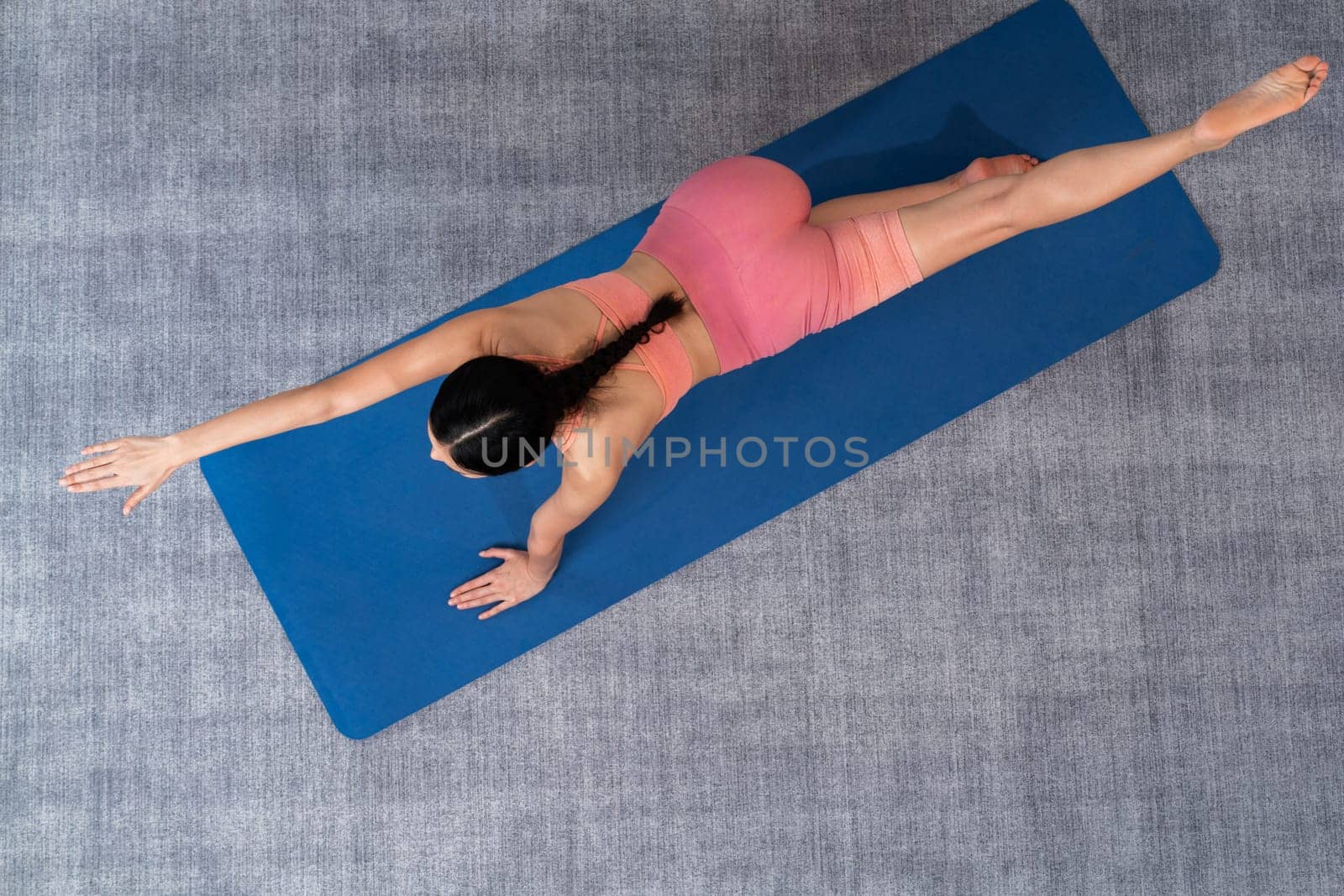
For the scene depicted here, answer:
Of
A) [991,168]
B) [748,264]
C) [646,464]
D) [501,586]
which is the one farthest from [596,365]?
[991,168]

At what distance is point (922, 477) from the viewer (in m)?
2.02

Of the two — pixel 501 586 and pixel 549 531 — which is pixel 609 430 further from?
pixel 501 586

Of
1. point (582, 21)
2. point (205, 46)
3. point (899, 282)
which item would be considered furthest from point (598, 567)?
point (205, 46)

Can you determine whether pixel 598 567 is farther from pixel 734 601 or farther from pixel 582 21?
pixel 582 21

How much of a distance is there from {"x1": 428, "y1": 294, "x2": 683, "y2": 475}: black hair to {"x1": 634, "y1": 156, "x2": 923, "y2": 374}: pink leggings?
0.37m

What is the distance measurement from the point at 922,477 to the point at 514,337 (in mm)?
1045

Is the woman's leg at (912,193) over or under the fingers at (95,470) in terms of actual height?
over

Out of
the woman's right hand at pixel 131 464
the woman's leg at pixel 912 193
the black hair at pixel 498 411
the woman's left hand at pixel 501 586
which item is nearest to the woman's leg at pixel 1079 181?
the woman's leg at pixel 912 193

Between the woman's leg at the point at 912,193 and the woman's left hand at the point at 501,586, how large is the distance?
3.08ft

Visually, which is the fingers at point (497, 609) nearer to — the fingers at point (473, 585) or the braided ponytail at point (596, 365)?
the fingers at point (473, 585)

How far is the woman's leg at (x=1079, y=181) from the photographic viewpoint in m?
1.41

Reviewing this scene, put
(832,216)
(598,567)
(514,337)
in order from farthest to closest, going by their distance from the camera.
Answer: (598,567) < (832,216) < (514,337)

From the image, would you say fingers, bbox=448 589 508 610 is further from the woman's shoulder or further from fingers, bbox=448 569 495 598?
the woman's shoulder

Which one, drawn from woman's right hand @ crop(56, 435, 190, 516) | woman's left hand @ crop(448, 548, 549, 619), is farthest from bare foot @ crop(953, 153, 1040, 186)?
woman's right hand @ crop(56, 435, 190, 516)
